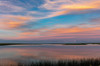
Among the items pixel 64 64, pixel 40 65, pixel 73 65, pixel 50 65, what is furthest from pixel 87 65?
pixel 40 65

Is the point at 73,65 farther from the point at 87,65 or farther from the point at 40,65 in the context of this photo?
the point at 40,65

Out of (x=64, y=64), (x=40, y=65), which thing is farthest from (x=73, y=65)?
(x=40, y=65)

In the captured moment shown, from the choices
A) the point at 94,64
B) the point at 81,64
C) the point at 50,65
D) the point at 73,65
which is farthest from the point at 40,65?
the point at 94,64

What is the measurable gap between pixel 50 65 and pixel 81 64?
6.78 m

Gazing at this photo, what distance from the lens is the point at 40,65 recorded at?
21906 millimetres

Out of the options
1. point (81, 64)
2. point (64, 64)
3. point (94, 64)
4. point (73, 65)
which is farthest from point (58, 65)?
point (94, 64)

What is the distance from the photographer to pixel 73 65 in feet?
74.6

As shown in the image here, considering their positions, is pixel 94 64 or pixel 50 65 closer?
pixel 50 65

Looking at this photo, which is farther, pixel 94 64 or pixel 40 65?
pixel 94 64

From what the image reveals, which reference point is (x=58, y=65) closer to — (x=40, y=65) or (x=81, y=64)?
(x=40, y=65)

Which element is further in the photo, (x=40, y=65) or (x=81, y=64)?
(x=81, y=64)

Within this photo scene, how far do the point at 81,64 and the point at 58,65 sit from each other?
16.8 ft

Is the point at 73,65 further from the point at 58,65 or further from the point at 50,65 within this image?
the point at 50,65

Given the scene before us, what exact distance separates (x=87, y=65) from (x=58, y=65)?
6253 mm
